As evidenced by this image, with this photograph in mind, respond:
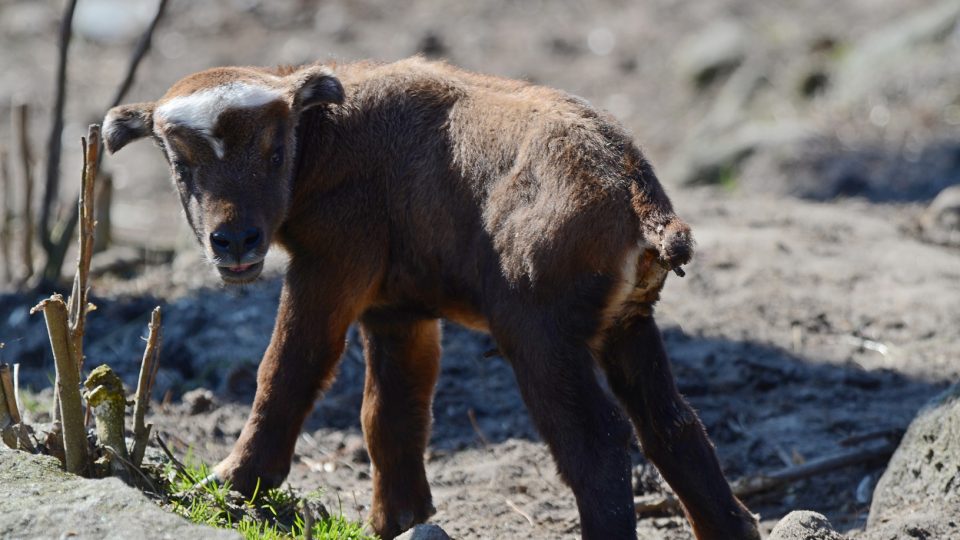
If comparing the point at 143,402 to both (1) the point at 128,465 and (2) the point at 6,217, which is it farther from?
(2) the point at 6,217

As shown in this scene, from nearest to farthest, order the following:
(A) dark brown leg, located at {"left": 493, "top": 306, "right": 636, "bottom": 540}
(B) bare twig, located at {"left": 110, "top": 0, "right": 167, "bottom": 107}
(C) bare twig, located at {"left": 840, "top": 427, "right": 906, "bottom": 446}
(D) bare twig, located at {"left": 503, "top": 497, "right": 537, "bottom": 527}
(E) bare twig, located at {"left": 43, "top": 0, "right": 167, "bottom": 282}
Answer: (A) dark brown leg, located at {"left": 493, "top": 306, "right": 636, "bottom": 540} < (D) bare twig, located at {"left": 503, "top": 497, "right": 537, "bottom": 527} < (C) bare twig, located at {"left": 840, "top": 427, "right": 906, "bottom": 446} < (B) bare twig, located at {"left": 110, "top": 0, "right": 167, "bottom": 107} < (E) bare twig, located at {"left": 43, "top": 0, "right": 167, "bottom": 282}

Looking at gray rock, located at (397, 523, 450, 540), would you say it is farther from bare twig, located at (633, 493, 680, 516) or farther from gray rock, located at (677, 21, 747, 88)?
gray rock, located at (677, 21, 747, 88)

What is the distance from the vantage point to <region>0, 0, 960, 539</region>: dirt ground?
25.2ft

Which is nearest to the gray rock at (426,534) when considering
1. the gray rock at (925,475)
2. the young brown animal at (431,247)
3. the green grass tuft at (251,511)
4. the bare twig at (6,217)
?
the green grass tuft at (251,511)

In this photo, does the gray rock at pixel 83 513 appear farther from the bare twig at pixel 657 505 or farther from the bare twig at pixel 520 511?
the bare twig at pixel 657 505

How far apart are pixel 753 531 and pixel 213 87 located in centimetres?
321

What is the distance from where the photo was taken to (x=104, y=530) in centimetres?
484

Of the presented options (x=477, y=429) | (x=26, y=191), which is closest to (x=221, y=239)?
(x=477, y=429)

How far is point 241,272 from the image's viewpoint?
20.2 feet

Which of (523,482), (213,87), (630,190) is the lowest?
(523,482)

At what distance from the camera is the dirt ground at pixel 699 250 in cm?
770

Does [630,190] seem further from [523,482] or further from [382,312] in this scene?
[523,482]

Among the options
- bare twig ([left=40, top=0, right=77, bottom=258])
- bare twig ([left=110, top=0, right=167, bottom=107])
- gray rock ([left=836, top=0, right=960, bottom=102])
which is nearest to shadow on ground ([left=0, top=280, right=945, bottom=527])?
bare twig ([left=40, top=0, right=77, bottom=258])

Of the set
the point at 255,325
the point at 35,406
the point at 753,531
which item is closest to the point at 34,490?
the point at 35,406
